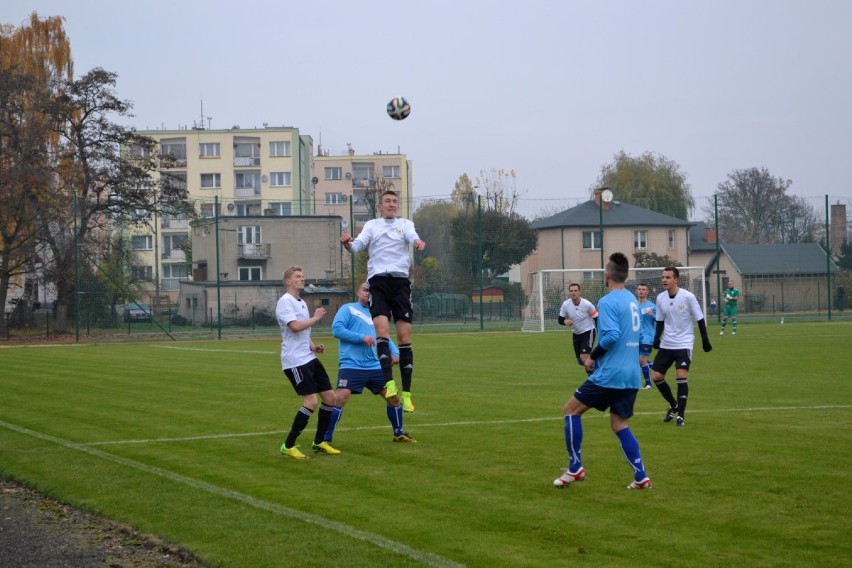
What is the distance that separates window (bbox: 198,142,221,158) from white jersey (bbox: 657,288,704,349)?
90.3 metres

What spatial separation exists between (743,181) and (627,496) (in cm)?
9507

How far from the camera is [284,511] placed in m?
8.18

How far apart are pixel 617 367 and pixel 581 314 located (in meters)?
12.4

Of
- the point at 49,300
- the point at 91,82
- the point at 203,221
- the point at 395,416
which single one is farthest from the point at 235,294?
the point at 395,416

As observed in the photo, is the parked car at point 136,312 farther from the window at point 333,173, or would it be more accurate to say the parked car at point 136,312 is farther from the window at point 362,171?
the window at point 362,171

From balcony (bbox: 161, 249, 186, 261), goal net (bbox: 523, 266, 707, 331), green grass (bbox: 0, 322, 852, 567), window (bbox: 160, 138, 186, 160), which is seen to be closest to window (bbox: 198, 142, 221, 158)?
window (bbox: 160, 138, 186, 160)

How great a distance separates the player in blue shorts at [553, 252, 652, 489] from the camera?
8.65 meters

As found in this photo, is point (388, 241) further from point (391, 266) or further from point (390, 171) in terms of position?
point (390, 171)

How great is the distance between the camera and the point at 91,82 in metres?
50.1

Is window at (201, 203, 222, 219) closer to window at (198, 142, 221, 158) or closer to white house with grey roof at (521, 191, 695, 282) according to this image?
white house with grey roof at (521, 191, 695, 282)

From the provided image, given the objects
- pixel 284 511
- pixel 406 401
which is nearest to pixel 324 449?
pixel 406 401

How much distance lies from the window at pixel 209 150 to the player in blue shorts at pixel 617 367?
94.9m

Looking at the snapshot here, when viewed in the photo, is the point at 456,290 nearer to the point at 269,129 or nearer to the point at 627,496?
the point at 627,496

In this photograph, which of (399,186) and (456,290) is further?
(399,186)
